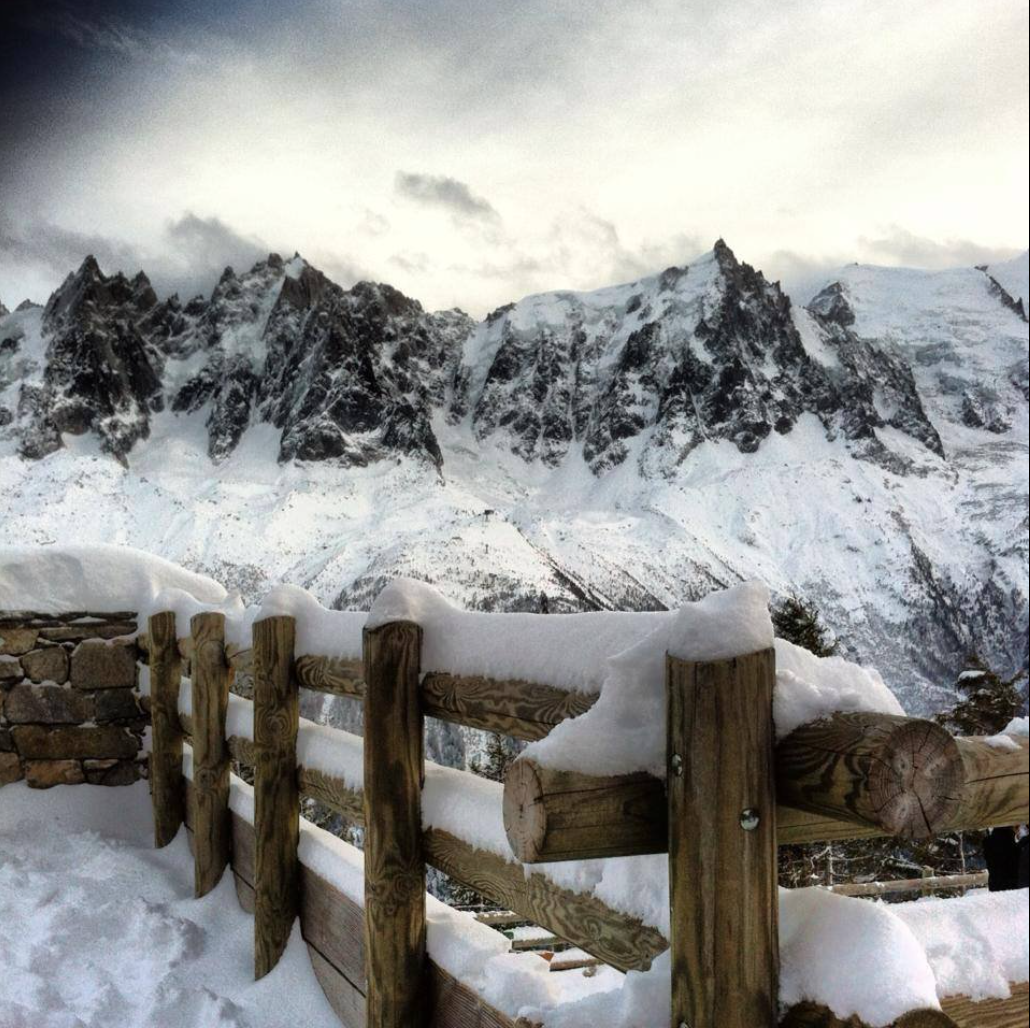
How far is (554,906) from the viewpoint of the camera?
59.9 inches

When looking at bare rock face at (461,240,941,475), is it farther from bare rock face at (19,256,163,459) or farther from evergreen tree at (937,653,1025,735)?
evergreen tree at (937,653,1025,735)

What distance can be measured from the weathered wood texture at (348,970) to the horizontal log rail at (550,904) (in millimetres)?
225

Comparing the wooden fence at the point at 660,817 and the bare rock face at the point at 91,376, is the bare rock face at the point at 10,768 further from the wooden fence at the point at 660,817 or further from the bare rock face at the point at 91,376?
the bare rock face at the point at 91,376

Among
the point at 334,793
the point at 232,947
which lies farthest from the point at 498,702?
the point at 232,947

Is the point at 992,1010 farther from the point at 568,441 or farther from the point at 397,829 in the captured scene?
the point at 568,441

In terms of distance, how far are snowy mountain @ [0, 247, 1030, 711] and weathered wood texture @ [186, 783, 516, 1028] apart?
2339 inches

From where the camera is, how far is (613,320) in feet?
391

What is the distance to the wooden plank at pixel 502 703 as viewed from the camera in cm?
147

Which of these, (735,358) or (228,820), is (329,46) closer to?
(228,820)

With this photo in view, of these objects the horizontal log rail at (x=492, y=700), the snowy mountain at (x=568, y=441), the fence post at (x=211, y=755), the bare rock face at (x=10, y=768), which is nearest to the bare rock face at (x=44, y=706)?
the bare rock face at (x=10, y=768)

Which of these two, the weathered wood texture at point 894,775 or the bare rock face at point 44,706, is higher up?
the weathered wood texture at point 894,775

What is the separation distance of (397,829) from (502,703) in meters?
0.59

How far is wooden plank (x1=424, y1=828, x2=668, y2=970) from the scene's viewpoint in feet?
4.32

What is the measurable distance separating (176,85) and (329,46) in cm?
445
